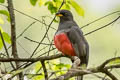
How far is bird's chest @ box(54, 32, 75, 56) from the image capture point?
10.2 ft

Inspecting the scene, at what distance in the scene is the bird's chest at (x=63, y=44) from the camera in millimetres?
3119

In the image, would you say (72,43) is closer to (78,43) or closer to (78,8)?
(78,43)

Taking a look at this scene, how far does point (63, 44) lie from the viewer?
3.17 m

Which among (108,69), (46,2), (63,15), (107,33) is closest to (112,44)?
(107,33)

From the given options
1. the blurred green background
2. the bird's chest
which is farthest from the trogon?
the blurred green background

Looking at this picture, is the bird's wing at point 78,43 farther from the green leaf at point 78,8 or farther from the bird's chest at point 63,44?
the green leaf at point 78,8

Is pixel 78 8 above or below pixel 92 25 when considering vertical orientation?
above

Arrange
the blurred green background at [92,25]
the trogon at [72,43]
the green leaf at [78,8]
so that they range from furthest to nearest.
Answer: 1. the blurred green background at [92,25]
2. the trogon at [72,43]
3. the green leaf at [78,8]

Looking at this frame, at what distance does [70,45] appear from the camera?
320 centimetres

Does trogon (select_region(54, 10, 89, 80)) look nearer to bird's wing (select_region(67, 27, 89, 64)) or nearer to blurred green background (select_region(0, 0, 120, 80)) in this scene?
bird's wing (select_region(67, 27, 89, 64))

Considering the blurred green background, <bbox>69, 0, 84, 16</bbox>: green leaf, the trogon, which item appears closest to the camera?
<bbox>69, 0, 84, 16</bbox>: green leaf

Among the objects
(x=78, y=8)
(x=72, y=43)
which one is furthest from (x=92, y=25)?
(x=78, y=8)

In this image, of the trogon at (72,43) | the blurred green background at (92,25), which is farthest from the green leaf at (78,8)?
the blurred green background at (92,25)

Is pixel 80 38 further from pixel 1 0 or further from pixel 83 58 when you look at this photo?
pixel 1 0
